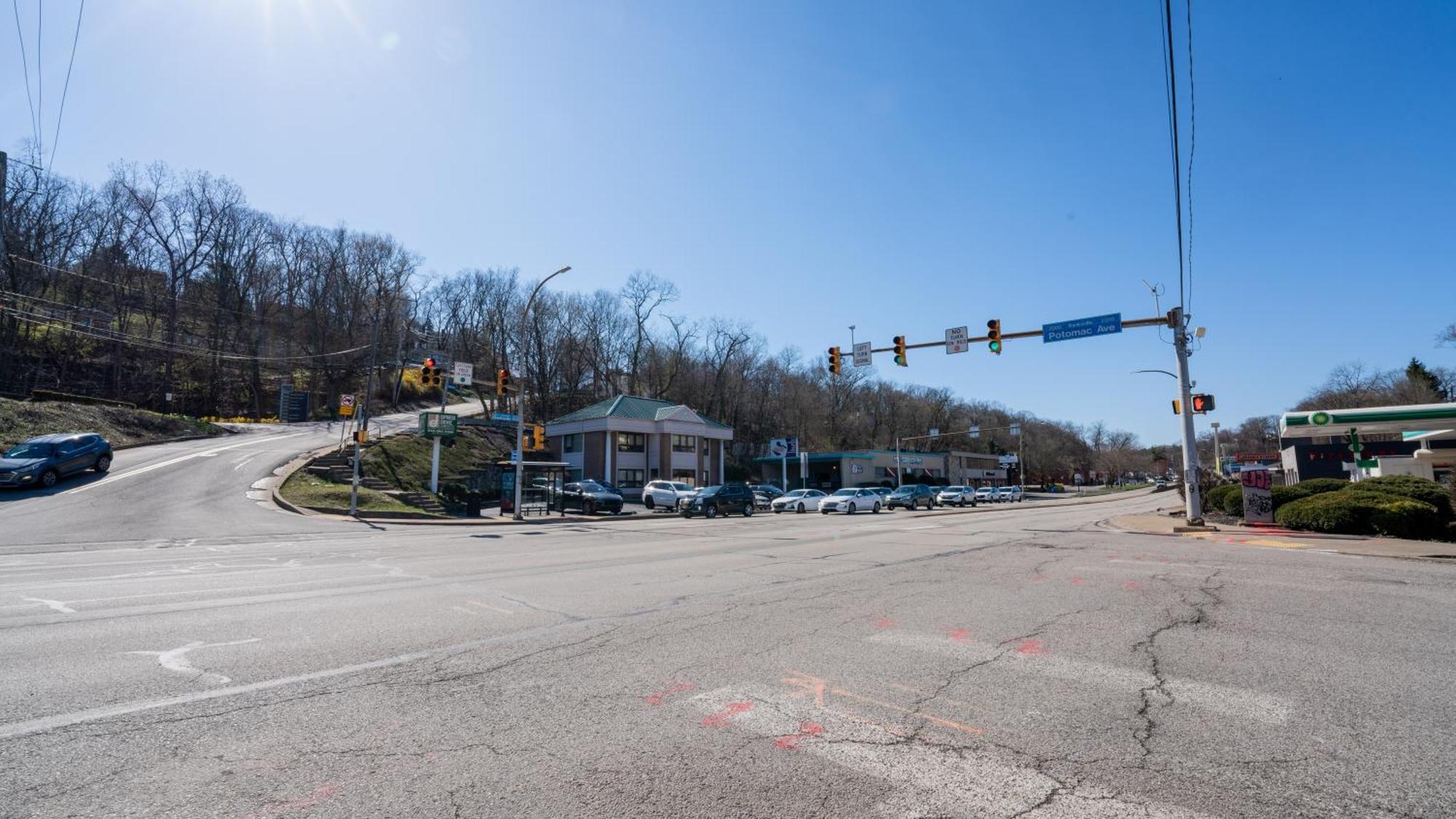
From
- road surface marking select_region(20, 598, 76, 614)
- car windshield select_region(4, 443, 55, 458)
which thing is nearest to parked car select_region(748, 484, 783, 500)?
car windshield select_region(4, 443, 55, 458)

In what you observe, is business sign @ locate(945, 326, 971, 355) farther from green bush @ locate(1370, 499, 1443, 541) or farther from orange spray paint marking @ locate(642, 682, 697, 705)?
orange spray paint marking @ locate(642, 682, 697, 705)

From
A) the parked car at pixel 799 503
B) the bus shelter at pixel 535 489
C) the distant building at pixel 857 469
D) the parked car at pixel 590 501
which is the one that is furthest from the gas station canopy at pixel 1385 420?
the bus shelter at pixel 535 489

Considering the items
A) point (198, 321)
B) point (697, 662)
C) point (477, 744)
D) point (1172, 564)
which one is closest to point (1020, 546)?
point (1172, 564)

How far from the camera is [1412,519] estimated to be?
1695cm

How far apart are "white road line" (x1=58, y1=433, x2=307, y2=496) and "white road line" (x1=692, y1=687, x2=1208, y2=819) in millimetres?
31913

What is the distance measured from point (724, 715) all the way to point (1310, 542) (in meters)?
18.9

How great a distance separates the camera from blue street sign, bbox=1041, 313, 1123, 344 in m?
20.2

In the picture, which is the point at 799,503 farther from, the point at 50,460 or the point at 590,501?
the point at 50,460

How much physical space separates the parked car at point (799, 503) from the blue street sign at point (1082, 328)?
2350 centimetres

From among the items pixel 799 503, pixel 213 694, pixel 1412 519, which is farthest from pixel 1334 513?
pixel 799 503

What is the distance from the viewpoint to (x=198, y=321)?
204ft

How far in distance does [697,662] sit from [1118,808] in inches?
132

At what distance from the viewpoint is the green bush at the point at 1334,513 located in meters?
18.1

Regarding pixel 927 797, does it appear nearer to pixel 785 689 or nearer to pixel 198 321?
pixel 785 689
